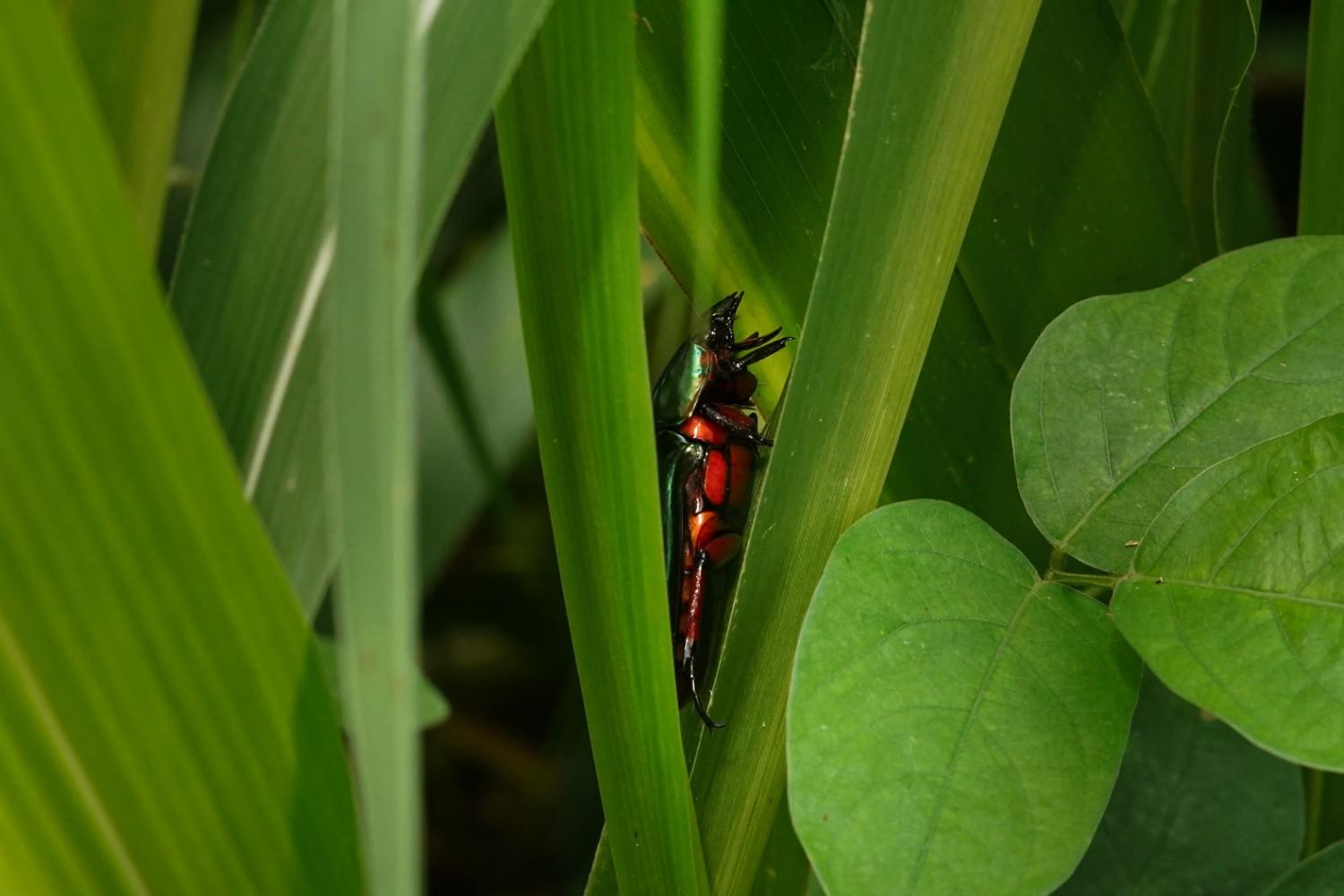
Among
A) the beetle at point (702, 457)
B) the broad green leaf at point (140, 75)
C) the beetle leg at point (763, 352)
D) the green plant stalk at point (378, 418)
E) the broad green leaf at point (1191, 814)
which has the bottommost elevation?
the broad green leaf at point (1191, 814)

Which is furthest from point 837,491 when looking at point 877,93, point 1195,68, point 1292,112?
point 1292,112

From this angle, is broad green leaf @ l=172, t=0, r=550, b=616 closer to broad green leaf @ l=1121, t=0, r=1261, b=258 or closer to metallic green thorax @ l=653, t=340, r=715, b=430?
metallic green thorax @ l=653, t=340, r=715, b=430

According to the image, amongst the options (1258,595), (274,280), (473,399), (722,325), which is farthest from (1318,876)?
(473,399)

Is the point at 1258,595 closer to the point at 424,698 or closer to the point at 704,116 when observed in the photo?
the point at 704,116

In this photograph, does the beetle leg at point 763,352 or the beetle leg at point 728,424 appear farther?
the beetle leg at point 728,424

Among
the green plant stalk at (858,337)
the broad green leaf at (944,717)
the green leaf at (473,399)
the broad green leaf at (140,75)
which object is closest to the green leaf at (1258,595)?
the broad green leaf at (944,717)

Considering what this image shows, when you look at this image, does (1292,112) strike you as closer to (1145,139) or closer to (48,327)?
(1145,139)

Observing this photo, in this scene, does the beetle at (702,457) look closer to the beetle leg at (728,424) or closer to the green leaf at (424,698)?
the beetle leg at (728,424)

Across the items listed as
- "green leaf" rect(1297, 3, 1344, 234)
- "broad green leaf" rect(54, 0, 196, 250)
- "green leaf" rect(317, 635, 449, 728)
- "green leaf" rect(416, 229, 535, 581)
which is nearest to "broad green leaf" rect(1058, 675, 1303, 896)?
"green leaf" rect(1297, 3, 1344, 234)
